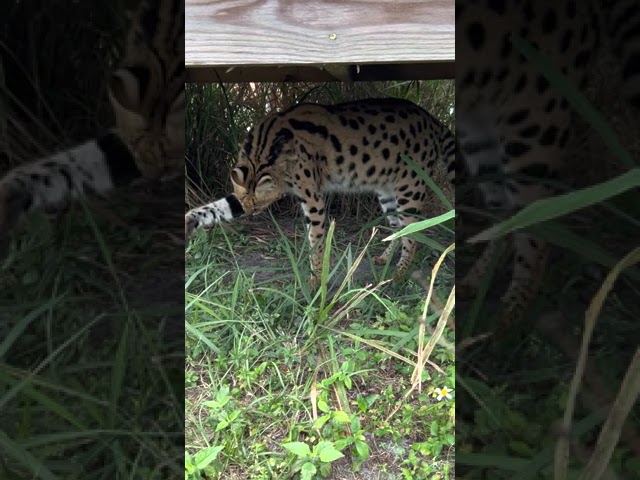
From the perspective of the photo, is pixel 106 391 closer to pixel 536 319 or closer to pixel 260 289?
pixel 536 319

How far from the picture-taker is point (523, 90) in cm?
27

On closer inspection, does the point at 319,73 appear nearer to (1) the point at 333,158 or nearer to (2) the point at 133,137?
(1) the point at 333,158

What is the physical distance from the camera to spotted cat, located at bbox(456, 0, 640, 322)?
0.26 m

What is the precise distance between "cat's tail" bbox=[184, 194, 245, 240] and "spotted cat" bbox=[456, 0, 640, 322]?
2276mm

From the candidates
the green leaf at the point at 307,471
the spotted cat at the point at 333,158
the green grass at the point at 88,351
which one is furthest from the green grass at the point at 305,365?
the green grass at the point at 88,351

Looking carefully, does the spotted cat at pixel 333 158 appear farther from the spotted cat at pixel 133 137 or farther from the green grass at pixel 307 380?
the spotted cat at pixel 133 137

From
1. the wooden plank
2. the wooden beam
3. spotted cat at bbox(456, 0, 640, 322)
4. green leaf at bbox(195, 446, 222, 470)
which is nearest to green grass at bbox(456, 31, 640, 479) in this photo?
spotted cat at bbox(456, 0, 640, 322)

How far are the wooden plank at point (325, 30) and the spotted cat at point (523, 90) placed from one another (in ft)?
3.36

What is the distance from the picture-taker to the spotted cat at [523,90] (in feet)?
0.84

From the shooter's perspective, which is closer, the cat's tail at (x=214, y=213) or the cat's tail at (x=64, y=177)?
the cat's tail at (x=64, y=177)

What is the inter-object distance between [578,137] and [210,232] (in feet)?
8.07

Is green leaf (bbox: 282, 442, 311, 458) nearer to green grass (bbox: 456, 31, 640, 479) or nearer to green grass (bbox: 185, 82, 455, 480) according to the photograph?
green grass (bbox: 185, 82, 455, 480)

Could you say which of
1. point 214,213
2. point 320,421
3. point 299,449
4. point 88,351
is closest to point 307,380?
point 320,421

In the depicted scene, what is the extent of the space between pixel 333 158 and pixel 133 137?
2.38 meters
